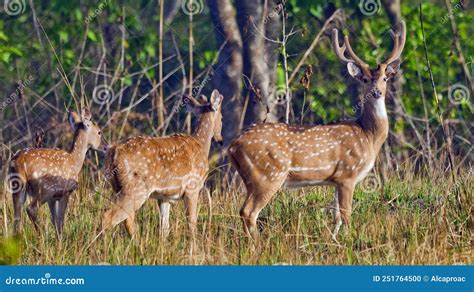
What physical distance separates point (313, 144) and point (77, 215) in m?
1.84

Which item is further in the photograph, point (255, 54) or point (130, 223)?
point (255, 54)

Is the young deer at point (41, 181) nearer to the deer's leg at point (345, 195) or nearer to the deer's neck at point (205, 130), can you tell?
the deer's neck at point (205, 130)

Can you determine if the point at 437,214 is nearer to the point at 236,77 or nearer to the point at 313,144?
the point at 313,144

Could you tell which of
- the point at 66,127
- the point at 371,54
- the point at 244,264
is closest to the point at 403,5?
the point at 371,54

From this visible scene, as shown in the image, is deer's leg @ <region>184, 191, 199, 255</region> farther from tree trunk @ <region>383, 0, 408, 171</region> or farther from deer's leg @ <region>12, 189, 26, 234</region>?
tree trunk @ <region>383, 0, 408, 171</region>

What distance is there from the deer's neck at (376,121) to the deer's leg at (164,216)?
67.7 inches

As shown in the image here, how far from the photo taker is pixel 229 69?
42.4ft

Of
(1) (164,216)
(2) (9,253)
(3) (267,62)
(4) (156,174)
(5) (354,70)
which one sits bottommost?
(2) (9,253)

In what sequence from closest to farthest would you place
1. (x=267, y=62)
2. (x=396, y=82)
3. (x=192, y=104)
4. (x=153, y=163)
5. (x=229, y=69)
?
(x=153, y=163) < (x=192, y=104) < (x=229, y=69) < (x=267, y=62) < (x=396, y=82)

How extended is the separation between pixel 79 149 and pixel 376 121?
2.34 m

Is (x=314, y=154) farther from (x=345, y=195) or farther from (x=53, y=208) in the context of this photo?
(x=53, y=208)

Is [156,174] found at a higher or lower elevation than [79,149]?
lower

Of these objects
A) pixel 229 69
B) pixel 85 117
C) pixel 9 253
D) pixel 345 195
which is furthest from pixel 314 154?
pixel 229 69

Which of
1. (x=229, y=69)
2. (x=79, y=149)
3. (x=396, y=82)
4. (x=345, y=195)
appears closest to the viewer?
(x=345, y=195)
